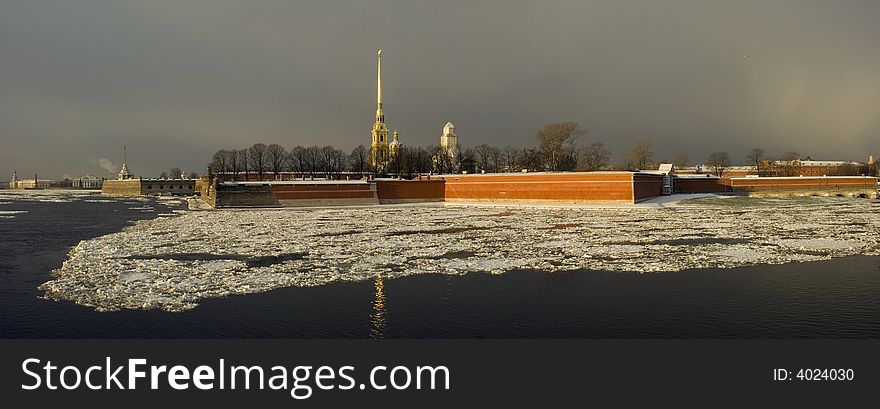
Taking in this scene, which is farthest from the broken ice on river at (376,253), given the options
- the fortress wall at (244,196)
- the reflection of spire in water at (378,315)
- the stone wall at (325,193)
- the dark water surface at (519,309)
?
the stone wall at (325,193)

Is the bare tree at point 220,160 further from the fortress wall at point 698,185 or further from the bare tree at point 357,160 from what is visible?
the fortress wall at point 698,185

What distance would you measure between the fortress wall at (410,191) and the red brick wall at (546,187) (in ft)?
3.40

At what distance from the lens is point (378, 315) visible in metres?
10.2

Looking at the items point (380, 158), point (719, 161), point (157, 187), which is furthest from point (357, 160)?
point (719, 161)

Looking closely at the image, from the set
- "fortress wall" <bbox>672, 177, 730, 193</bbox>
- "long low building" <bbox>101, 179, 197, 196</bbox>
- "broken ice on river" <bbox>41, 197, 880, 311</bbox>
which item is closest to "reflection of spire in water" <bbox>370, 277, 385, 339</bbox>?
"broken ice on river" <bbox>41, 197, 880, 311</bbox>

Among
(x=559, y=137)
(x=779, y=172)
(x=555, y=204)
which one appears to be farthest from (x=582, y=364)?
(x=779, y=172)

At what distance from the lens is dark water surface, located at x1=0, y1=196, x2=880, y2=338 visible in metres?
9.24

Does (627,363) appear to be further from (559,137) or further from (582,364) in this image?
(559,137)

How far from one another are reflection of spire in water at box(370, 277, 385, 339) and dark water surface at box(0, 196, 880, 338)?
0.02m

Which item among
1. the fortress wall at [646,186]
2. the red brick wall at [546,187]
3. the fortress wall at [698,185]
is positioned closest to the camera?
the red brick wall at [546,187]

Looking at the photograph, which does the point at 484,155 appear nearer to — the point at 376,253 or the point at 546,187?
the point at 546,187

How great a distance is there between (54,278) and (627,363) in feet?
43.3

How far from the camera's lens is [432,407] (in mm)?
6547

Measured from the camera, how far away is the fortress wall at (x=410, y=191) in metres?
58.2
